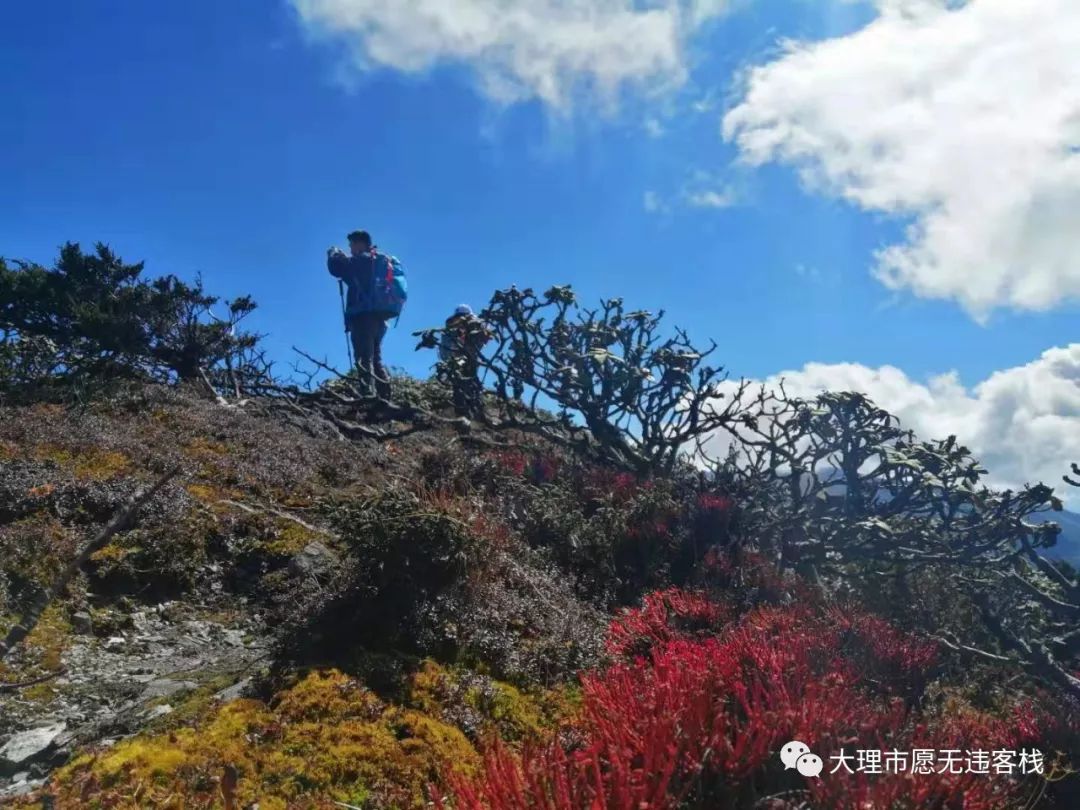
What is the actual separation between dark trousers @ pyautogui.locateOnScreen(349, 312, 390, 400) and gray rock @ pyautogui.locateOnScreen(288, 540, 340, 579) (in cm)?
903

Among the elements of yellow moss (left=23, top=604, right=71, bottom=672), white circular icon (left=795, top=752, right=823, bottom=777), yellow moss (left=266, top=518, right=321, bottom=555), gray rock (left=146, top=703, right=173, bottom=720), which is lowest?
gray rock (left=146, top=703, right=173, bottom=720)

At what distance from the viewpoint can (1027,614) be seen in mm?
8812


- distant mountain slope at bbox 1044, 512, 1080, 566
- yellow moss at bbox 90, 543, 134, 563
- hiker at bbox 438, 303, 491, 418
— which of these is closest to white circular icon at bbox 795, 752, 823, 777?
yellow moss at bbox 90, 543, 134, 563

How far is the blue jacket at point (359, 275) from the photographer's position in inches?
603

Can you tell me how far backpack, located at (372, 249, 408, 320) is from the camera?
15391 mm

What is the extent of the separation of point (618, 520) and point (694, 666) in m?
Answer: 4.73

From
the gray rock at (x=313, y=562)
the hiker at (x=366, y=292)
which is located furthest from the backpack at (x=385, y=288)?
the gray rock at (x=313, y=562)

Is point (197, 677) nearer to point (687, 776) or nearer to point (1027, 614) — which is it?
point (687, 776)

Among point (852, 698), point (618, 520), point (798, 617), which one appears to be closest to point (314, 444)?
point (618, 520)

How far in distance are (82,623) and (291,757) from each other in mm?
2750

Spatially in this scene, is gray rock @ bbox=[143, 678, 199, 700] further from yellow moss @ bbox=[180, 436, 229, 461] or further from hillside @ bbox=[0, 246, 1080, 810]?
yellow moss @ bbox=[180, 436, 229, 461]

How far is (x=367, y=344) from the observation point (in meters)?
15.8

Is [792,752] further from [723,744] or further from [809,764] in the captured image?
[723,744]

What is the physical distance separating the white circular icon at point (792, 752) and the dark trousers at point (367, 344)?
13.5 meters
